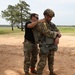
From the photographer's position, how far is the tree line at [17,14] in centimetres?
5258

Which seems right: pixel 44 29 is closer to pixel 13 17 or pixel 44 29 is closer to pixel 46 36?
pixel 46 36

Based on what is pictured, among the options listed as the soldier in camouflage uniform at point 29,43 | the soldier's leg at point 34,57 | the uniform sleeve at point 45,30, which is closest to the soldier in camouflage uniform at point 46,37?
the uniform sleeve at point 45,30

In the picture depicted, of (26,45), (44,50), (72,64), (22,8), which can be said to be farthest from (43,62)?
(22,8)

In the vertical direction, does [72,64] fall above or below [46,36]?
below

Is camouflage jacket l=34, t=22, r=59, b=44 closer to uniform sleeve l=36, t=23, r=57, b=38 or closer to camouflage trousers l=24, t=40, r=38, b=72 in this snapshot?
uniform sleeve l=36, t=23, r=57, b=38

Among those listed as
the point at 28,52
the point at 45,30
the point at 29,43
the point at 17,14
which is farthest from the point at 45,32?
the point at 17,14

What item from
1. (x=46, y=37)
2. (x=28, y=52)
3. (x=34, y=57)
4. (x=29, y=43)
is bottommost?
(x=34, y=57)

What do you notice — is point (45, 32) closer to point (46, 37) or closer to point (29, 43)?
point (46, 37)

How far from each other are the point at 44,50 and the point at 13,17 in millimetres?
48763

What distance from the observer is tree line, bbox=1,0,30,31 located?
173 ft

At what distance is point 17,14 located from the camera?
53531 millimetres

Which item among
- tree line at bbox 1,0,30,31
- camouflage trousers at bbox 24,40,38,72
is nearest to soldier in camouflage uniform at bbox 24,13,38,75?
camouflage trousers at bbox 24,40,38,72

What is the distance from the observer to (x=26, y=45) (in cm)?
640

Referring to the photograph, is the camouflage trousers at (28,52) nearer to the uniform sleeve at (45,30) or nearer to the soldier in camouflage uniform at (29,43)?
the soldier in camouflage uniform at (29,43)
